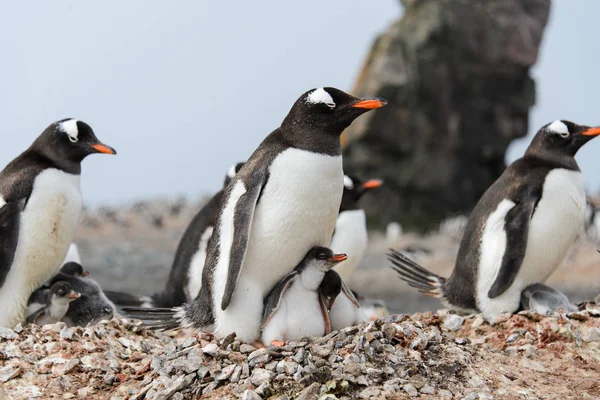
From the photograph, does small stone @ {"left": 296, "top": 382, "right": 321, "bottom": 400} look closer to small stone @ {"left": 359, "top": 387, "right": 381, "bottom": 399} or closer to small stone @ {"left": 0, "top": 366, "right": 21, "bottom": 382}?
small stone @ {"left": 359, "top": 387, "right": 381, "bottom": 399}

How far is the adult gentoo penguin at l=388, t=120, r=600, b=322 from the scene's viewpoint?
550 centimetres

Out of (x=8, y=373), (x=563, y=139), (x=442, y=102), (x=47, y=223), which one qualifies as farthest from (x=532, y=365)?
(x=442, y=102)

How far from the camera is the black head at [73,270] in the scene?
5.80 m

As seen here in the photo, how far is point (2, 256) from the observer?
16.8ft

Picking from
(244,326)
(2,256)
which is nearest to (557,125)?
(244,326)

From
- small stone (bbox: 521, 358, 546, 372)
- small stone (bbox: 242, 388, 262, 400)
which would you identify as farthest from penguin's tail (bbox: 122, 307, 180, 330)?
small stone (bbox: 521, 358, 546, 372)

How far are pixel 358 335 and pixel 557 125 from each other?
2872 mm

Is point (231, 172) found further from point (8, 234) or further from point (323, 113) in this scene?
point (323, 113)

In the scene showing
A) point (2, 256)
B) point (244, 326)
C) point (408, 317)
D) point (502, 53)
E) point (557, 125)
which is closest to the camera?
point (244, 326)

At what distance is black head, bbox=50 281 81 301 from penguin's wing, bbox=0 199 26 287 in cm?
34

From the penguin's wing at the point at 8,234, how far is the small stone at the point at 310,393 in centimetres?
266

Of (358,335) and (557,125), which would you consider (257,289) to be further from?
(557,125)

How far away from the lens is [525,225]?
548 centimetres

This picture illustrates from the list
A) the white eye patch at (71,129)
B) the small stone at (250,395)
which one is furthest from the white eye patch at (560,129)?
the white eye patch at (71,129)
